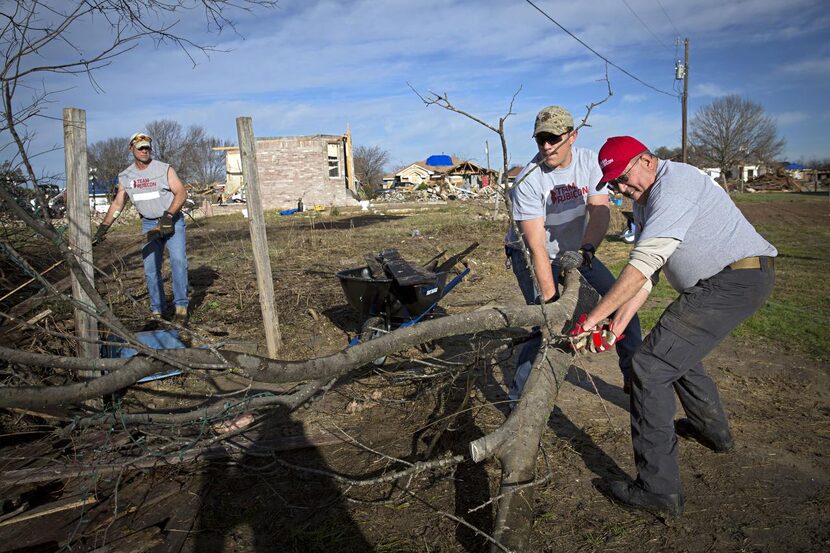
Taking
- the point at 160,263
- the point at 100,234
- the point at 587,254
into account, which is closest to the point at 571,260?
the point at 587,254

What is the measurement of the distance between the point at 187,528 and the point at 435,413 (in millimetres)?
1718

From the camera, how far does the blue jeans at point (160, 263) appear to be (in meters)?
5.81

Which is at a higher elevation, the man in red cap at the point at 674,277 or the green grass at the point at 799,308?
the man in red cap at the point at 674,277

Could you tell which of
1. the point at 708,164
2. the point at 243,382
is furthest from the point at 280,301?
the point at 708,164

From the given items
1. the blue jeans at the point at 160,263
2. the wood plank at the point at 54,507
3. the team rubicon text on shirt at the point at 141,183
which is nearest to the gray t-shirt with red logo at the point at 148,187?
the team rubicon text on shirt at the point at 141,183

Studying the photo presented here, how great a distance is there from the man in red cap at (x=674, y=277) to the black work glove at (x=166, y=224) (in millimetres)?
4386

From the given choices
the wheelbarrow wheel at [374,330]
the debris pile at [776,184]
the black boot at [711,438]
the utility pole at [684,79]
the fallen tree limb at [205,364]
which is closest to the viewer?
the fallen tree limb at [205,364]

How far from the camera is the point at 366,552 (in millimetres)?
2551

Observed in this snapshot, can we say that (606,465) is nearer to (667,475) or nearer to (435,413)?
(667,475)

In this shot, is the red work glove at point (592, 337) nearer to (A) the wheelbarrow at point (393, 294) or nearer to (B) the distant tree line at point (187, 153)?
(A) the wheelbarrow at point (393, 294)

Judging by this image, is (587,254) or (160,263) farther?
(160,263)

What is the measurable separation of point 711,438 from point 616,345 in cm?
74

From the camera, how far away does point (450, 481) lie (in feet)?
10.1

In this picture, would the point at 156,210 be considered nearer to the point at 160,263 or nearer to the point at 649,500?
the point at 160,263
